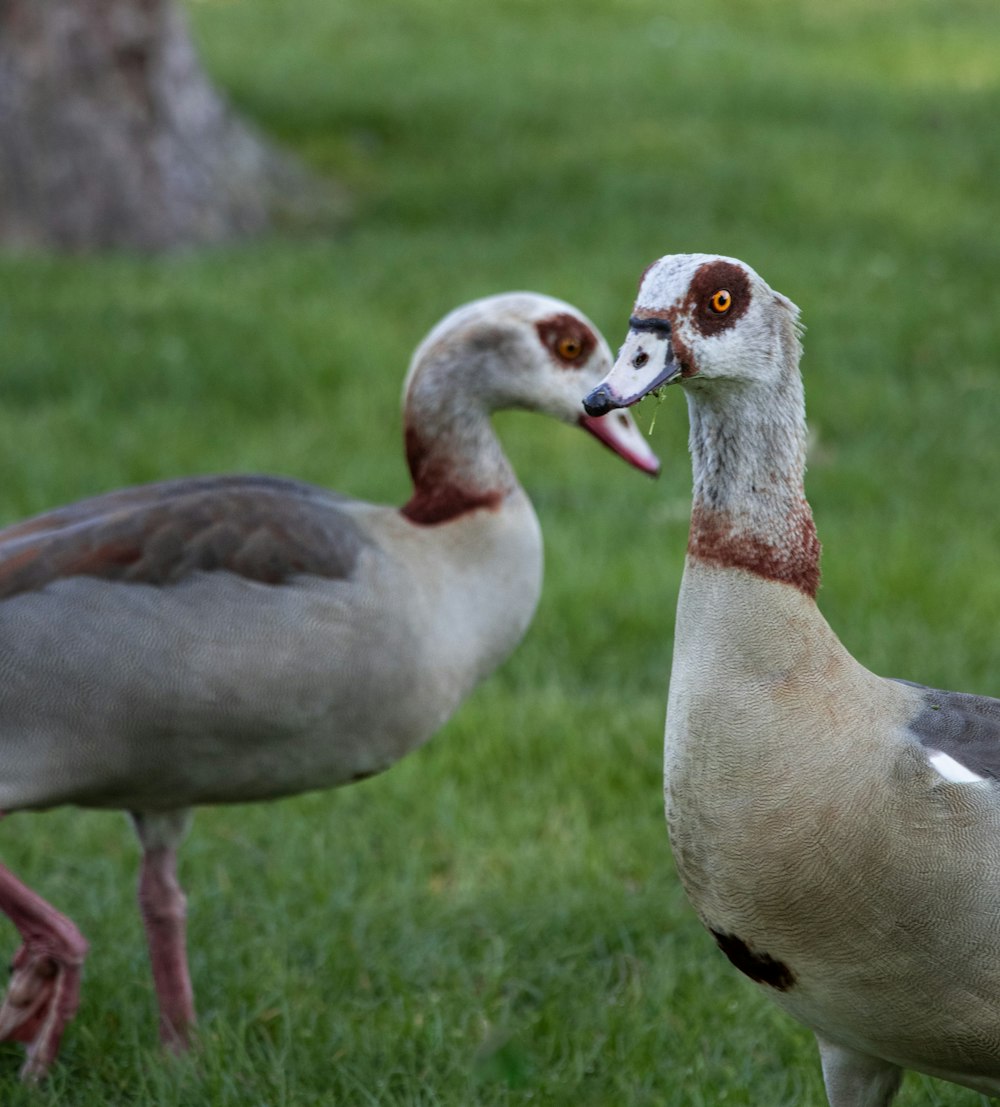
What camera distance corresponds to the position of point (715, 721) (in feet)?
8.32

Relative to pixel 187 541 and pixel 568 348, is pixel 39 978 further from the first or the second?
pixel 568 348

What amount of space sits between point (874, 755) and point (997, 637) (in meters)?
2.84

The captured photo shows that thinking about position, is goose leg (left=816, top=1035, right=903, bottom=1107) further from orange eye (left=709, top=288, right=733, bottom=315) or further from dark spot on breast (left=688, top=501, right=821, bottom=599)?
orange eye (left=709, top=288, right=733, bottom=315)

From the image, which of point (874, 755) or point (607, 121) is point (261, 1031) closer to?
point (874, 755)

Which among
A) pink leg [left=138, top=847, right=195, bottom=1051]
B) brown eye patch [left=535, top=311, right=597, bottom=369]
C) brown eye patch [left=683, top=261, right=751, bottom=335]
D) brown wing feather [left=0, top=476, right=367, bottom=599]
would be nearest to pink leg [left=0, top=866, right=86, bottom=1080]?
pink leg [left=138, top=847, right=195, bottom=1051]

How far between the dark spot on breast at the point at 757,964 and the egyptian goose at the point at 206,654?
112 cm

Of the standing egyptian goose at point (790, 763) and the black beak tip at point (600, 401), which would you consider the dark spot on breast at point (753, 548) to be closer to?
the standing egyptian goose at point (790, 763)

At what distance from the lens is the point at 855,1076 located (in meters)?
2.79

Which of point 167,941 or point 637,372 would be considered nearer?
point 637,372

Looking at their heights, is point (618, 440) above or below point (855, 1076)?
above

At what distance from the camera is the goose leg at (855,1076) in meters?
2.77

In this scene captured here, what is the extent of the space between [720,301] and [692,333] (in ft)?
0.24

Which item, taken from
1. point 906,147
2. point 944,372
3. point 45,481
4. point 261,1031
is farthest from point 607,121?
point 261,1031

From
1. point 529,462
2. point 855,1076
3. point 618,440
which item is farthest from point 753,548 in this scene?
point 529,462
